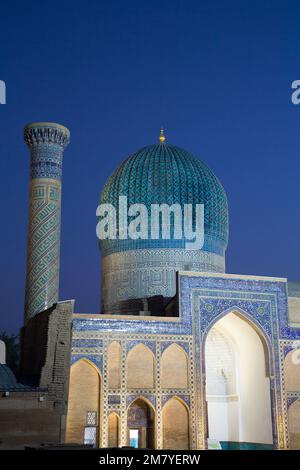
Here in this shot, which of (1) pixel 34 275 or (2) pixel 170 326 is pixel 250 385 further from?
(1) pixel 34 275

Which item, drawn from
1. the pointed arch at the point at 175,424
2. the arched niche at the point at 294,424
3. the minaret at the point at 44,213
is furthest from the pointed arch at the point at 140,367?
the arched niche at the point at 294,424

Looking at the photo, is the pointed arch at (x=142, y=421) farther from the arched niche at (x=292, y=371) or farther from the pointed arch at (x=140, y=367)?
the arched niche at (x=292, y=371)

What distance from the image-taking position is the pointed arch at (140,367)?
14.6 metres

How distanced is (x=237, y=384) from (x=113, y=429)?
13.6 ft

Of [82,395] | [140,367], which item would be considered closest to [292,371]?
[140,367]

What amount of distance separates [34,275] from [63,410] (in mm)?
4155

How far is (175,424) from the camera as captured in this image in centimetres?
1477

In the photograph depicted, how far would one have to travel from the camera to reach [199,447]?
577 inches

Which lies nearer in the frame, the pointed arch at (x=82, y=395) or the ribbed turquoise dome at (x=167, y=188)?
the pointed arch at (x=82, y=395)

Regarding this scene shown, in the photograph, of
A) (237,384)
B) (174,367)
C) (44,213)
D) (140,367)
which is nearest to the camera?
(140,367)

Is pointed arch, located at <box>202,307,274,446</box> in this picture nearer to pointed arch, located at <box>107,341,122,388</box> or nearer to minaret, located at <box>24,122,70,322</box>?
pointed arch, located at <box>107,341,122,388</box>

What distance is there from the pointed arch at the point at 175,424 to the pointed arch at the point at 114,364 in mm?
1260

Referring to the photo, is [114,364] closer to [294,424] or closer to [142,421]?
[142,421]
